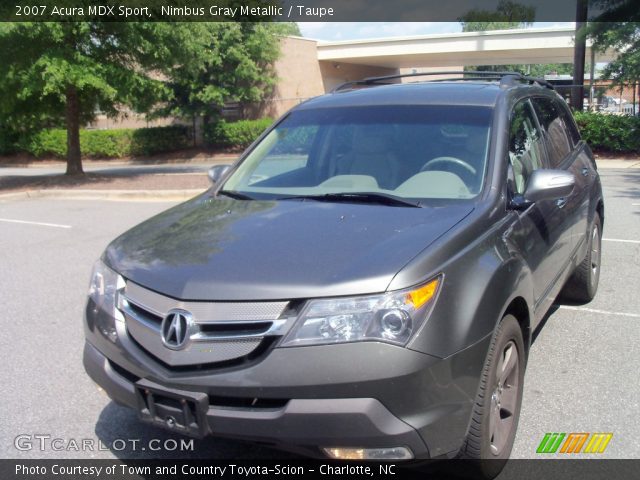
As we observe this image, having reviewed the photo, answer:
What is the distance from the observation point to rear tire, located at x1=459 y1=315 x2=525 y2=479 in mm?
2848

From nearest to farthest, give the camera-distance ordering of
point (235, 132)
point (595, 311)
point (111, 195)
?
point (595, 311), point (111, 195), point (235, 132)

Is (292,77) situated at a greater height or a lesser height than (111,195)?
greater

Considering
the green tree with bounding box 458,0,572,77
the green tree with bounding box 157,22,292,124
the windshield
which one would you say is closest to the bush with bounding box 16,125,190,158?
the green tree with bounding box 157,22,292,124

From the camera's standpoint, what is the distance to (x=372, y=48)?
1347 inches

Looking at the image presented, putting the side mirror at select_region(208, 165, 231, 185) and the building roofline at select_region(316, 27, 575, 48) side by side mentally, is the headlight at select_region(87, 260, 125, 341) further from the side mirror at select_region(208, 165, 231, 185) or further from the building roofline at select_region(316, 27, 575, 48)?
the building roofline at select_region(316, 27, 575, 48)

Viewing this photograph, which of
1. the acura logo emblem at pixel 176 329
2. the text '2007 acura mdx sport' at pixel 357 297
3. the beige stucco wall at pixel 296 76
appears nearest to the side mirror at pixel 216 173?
the text '2007 acura mdx sport' at pixel 357 297

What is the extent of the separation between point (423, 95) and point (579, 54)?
798 inches

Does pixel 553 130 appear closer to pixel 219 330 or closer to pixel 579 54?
pixel 219 330

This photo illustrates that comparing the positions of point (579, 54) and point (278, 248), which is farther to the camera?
point (579, 54)

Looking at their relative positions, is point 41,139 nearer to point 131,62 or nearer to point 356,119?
point 131,62

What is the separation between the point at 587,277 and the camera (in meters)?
5.68

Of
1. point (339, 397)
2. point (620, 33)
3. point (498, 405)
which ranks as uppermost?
point (620, 33)

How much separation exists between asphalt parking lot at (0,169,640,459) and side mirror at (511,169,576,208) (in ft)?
4.11

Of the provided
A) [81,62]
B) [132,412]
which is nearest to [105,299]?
[132,412]
